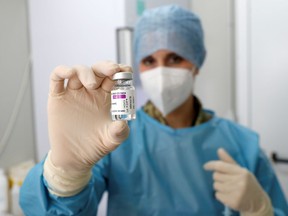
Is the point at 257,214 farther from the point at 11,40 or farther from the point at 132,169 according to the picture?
the point at 11,40

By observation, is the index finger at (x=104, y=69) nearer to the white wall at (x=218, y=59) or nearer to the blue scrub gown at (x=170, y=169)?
the blue scrub gown at (x=170, y=169)

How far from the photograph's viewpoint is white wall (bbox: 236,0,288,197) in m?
1.37

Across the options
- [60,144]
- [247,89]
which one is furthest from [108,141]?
[247,89]

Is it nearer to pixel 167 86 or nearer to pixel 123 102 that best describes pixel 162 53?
pixel 167 86

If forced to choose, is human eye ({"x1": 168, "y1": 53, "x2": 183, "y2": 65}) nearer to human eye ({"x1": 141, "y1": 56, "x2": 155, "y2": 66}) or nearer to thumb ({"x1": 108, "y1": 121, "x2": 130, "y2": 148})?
human eye ({"x1": 141, "y1": 56, "x2": 155, "y2": 66})

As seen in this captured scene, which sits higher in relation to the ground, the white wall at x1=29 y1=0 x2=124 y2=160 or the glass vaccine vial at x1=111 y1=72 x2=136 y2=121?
the white wall at x1=29 y1=0 x2=124 y2=160

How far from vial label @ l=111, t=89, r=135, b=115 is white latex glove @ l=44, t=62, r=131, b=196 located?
67 millimetres

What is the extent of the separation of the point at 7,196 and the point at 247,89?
121 centimetres

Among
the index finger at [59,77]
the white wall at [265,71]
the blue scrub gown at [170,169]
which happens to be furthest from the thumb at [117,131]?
the white wall at [265,71]

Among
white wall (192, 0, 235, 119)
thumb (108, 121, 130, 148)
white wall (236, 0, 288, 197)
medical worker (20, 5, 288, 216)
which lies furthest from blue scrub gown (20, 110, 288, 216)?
white wall (192, 0, 235, 119)

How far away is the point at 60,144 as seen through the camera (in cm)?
60

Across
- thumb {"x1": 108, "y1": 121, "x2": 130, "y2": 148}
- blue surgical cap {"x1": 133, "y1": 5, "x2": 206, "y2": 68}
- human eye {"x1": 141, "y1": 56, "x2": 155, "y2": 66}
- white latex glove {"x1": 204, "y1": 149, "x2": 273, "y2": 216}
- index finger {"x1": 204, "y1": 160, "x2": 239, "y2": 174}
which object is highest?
blue surgical cap {"x1": 133, "y1": 5, "x2": 206, "y2": 68}

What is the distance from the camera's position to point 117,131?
0.54 metres

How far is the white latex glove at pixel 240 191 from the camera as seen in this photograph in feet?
2.81
